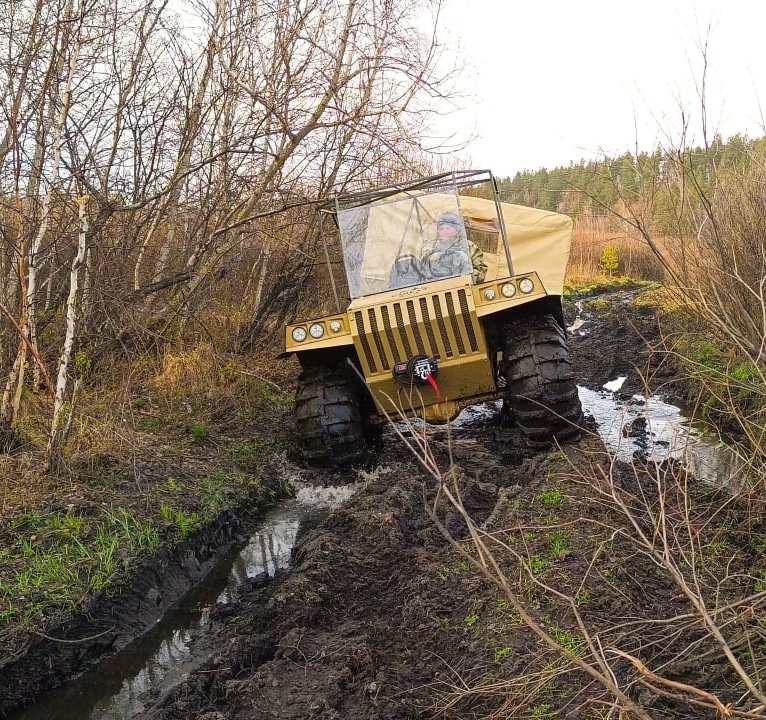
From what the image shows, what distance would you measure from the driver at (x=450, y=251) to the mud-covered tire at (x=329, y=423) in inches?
52.4

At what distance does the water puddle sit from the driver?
7.92 ft

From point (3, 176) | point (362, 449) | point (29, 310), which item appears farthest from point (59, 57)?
point (362, 449)

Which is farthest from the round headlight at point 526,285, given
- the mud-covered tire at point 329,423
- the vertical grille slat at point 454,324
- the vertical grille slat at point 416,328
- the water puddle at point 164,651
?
the water puddle at point 164,651

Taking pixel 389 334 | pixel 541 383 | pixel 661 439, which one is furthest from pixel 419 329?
pixel 661 439

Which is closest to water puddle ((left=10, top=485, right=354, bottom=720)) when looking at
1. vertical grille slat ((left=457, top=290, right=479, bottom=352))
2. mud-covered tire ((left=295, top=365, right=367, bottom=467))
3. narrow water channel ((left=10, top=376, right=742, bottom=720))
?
narrow water channel ((left=10, top=376, right=742, bottom=720))

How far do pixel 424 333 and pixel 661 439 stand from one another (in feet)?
9.23

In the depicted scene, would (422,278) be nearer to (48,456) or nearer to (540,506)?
(540,506)

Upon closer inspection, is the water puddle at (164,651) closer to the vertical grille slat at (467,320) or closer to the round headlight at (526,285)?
the vertical grille slat at (467,320)

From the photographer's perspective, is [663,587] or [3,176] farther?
[3,176]

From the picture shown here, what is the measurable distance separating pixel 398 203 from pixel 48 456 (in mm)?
3633

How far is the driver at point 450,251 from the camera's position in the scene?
645 centimetres

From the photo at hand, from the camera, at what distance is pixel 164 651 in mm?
4129

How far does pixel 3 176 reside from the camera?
5785 mm

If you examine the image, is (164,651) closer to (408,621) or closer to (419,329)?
(408,621)
